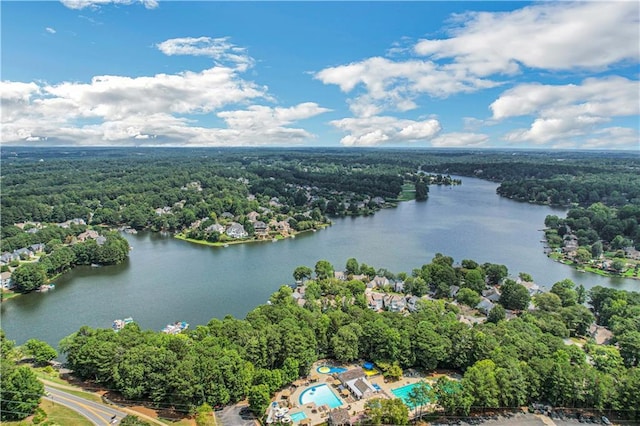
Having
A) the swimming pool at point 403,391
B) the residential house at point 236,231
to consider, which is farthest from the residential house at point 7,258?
the swimming pool at point 403,391

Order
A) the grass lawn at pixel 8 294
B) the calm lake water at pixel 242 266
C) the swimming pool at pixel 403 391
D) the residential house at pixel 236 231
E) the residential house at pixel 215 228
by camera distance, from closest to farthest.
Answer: the swimming pool at pixel 403 391, the calm lake water at pixel 242 266, the grass lawn at pixel 8 294, the residential house at pixel 236 231, the residential house at pixel 215 228

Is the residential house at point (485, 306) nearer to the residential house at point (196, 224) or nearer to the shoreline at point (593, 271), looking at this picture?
the shoreline at point (593, 271)

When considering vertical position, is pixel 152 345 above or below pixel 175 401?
above

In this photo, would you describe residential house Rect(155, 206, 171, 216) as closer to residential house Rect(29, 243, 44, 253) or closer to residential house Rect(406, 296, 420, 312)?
residential house Rect(29, 243, 44, 253)

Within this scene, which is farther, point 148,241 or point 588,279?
point 148,241

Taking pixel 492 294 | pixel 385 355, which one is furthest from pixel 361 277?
pixel 385 355

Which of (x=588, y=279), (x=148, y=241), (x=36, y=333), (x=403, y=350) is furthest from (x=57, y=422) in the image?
(x=588, y=279)

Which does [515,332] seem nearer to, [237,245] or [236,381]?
[236,381]
